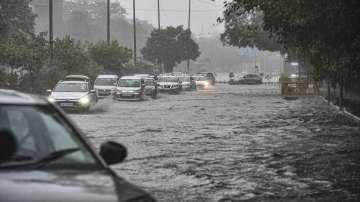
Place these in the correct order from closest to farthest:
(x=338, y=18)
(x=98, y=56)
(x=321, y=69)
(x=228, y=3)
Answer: (x=338, y=18), (x=228, y=3), (x=321, y=69), (x=98, y=56)

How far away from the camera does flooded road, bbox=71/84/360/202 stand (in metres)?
10.9

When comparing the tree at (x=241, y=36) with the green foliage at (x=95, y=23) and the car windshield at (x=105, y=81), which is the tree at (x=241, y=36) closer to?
the car windshield at (x=105, y=81)

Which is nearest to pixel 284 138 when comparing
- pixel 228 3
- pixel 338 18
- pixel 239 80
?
pixel 228 3

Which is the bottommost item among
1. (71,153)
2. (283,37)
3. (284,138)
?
(284,138)

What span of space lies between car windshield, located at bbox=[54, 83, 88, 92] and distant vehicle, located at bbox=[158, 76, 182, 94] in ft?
76.3

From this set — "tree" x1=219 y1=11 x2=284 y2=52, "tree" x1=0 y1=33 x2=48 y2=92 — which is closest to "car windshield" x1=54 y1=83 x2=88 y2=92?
"tree" x1=0 y1=33 x2=48 y2=92

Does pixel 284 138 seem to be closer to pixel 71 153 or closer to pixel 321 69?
pixel 321 69

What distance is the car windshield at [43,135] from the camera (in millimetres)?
4762

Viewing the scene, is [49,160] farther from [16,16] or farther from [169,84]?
[16,16]

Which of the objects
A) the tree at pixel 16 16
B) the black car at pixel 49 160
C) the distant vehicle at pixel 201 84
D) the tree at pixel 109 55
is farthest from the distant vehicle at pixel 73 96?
the distant vehicle at pixel 201 84

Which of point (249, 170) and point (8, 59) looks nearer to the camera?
point (249, 170)

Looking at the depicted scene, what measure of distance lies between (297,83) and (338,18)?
41.1m

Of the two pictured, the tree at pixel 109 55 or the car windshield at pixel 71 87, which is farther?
the tree at pixel 109 55

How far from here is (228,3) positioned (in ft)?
58.7
